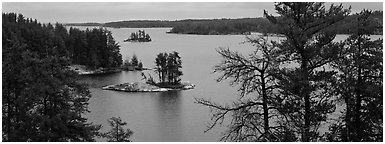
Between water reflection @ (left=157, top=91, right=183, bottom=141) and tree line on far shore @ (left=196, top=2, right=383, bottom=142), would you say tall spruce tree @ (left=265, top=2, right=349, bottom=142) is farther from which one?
water reflection @ (left=157, top=91, right=183, bottom=141)

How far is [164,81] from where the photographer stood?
37344mm

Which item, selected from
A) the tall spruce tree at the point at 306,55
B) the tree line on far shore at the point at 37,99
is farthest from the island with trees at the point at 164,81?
the tall spruce tree at the point at 306,55

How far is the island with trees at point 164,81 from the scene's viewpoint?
34406mm


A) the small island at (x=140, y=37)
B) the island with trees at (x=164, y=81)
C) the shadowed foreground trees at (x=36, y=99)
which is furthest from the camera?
the small island at (x=140, y=37)

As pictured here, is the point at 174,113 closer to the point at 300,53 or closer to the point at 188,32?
the point at 300,53

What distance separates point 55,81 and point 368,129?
17.4 feet

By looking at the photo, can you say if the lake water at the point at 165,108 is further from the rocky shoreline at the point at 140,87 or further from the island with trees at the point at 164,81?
the island with trees at the point at 164,81

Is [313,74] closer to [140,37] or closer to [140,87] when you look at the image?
[140,87]

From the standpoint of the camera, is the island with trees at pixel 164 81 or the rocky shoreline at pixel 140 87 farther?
the island with trees at pixel 164 81

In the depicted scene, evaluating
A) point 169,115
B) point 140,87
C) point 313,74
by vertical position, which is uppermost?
point 313,74

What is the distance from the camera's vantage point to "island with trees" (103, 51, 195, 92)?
1355 inches

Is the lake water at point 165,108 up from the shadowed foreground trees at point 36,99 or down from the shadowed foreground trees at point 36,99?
down

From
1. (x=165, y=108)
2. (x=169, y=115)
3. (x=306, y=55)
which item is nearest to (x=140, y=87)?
(x=165, y=108)

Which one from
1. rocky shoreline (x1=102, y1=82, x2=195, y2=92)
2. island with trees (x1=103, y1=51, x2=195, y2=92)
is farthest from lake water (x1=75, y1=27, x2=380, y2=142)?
island with trees (x1=103, y1=51, x2=195, y2=92)
